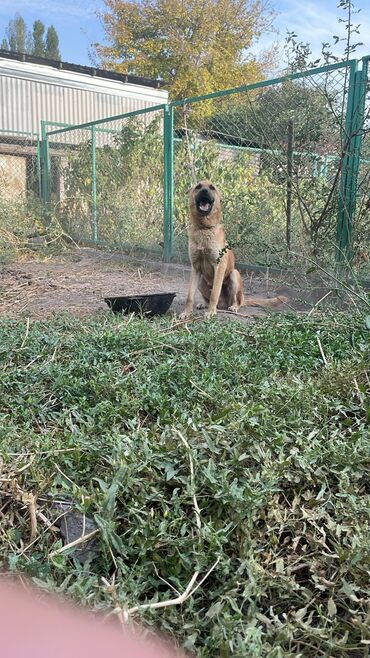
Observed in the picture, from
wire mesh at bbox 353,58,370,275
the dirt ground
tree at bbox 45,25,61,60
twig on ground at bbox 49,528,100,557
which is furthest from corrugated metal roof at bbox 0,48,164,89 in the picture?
tree at bbox 45,25,61,60

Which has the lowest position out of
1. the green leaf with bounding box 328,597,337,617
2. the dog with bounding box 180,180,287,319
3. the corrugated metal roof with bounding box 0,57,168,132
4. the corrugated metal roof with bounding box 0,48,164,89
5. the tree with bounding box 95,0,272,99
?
the green leaf with bounding box 328,597,337,617

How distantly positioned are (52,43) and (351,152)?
55.6 m

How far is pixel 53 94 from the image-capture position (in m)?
18.1

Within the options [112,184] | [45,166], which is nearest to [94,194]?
[112,184]

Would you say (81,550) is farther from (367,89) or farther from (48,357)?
(367,89)

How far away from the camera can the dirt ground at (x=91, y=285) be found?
18.5 feet

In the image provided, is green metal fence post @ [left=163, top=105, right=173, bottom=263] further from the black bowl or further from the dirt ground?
the black bowl

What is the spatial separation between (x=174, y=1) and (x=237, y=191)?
2695 cm

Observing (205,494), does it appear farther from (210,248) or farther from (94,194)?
(94,194)

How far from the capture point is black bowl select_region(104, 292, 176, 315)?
4.91 metres

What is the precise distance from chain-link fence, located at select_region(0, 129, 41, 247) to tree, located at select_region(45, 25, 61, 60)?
42263 millimetres

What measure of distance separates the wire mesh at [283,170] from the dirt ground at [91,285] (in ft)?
1.64

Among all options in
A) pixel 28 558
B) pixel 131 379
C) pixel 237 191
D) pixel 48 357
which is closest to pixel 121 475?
pixel 28 558

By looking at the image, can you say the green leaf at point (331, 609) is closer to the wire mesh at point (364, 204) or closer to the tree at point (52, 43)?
the wire mesh at point (364, 204)
